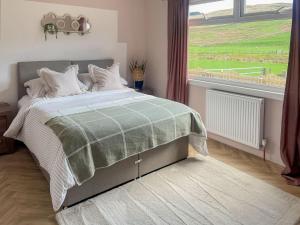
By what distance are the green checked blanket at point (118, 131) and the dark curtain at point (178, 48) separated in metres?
1.10

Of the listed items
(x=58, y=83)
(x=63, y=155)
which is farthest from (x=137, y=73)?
(x=63, y=155)

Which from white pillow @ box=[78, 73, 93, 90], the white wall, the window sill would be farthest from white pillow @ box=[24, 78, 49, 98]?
the window sill

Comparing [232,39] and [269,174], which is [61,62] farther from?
[269,174]

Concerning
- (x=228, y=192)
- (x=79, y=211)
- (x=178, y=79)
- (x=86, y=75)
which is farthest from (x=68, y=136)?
(x=178, y=79)

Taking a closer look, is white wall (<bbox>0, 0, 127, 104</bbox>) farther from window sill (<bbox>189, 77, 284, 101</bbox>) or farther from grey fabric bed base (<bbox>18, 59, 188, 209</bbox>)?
window sill (<bbox>189, 77, 284, 101</bbox>)

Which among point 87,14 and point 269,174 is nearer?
point 269,174

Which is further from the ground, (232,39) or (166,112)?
(232,39)

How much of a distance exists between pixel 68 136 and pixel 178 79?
90.5 inches

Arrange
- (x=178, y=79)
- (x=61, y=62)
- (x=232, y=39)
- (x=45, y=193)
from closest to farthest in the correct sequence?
(x=45, y=193) < (x=232, y=39) < (x=61, y=62) < (x=178, y=79)

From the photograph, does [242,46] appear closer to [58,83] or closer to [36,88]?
[58,83]

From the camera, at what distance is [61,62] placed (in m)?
3.76

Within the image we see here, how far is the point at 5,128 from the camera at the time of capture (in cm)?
316

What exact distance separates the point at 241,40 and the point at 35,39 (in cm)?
272

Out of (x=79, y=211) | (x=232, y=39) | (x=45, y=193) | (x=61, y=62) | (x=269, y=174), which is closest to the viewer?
(x=79, y=211)
